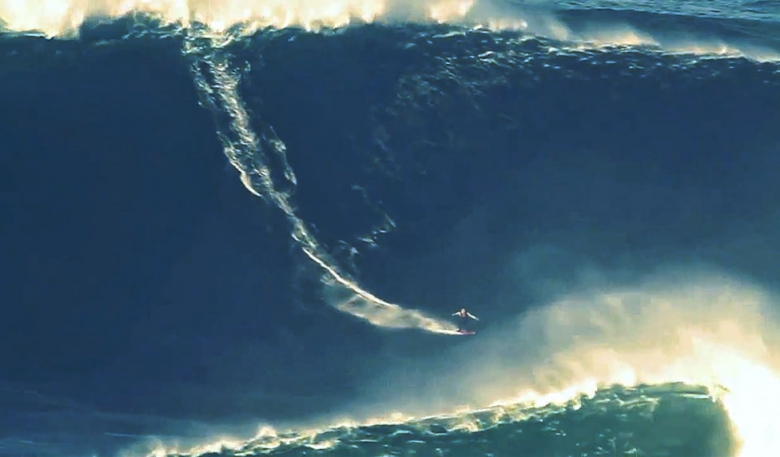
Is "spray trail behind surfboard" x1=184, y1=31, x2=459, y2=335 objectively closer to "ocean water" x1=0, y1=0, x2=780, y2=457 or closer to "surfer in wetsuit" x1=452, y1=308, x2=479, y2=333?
"ocean water" x1=0, y1=0, x2=780, y2=457

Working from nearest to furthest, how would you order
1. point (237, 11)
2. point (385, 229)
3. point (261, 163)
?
point (385, 229) < point (261, 163) < point (237, 11)

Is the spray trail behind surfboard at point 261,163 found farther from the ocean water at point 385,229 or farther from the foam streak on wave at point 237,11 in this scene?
the foam streak on wave at point 237,11

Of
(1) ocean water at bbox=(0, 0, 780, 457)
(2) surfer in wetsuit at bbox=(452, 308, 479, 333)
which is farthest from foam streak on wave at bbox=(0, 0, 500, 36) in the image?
(2) surfer in wetsuit at bbox=(452, 308, 479, 333)

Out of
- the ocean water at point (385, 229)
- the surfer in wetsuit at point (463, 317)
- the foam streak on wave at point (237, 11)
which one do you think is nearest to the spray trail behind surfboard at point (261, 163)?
the ocean water at point (385, 229)

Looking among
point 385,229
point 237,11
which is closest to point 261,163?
point 385,229

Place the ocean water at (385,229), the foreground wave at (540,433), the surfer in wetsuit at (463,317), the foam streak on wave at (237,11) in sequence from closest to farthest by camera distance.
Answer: the foreground wave at (540,433) → the ocean water at (385,229) → the surfer in wetsuit at (463,317) → the foam streak on wave at (237,11)

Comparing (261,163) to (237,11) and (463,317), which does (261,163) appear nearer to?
(463,317)
